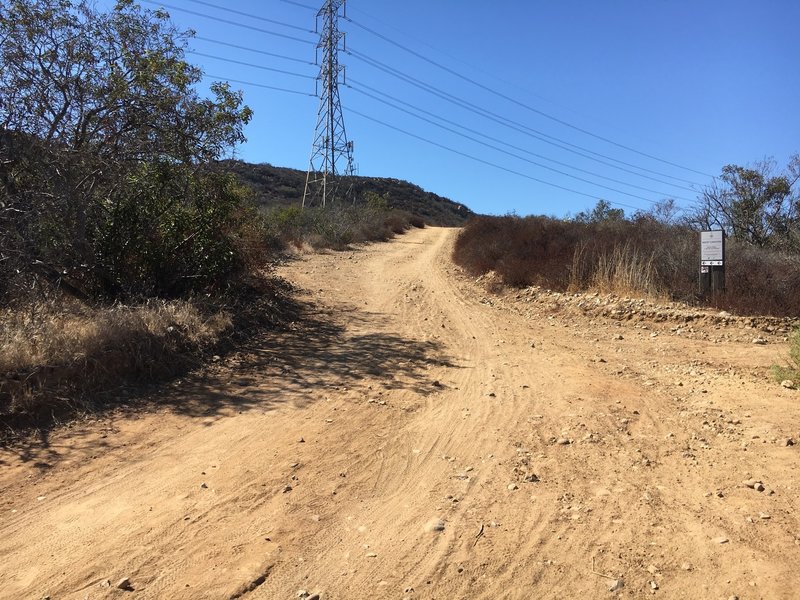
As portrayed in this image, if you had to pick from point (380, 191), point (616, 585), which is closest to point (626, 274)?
point (616, 585)

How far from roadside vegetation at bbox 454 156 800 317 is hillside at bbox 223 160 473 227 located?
33388 millimetres

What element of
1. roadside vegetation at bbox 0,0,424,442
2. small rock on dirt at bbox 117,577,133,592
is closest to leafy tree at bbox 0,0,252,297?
roadside vegetation at bbox 0,0,424,442

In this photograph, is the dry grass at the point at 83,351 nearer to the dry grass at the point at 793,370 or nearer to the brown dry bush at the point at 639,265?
the dry grass at the point at 793,370

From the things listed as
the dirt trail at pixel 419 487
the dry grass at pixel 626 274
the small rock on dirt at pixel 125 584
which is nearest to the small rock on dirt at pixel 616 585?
the dirt trail at pixel 419 487

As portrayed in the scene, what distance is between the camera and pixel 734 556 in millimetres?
3262

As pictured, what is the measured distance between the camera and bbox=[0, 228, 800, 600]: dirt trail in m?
3.14

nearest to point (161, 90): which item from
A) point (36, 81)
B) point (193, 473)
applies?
point (36, 81)

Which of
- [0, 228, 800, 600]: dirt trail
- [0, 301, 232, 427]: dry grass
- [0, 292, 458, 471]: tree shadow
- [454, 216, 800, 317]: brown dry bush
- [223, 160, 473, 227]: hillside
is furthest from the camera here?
[223, 160, 473, 227]: hillside

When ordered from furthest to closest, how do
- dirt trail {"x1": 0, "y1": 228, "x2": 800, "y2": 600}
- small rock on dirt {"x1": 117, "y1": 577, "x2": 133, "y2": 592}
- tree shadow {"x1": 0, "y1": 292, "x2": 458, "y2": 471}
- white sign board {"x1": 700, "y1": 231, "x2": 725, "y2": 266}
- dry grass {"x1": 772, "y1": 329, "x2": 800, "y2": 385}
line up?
white sign board {"x1": 700, "y1": 231, "x2": 725, "y2": 266} < dry grass {"x1": 772, "y1": 329, "x2": 800, "y2": 385} < tree shadow {"x1": 0, "y1": 292, "x2": 458, "y2": 471} < dirt trail {"x1": 0, "y1": 228, "x2": 800, "y2": 600} < small rock on dirt {"x1": 117, "y1": 577, "x2": 133, "y2": 592}

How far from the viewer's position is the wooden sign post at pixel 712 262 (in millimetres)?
11344

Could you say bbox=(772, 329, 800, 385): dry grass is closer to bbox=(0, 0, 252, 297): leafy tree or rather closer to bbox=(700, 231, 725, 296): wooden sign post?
bbox=(700, 231, 725, 296): wooden sign post

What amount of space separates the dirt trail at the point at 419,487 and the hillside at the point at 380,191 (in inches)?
1731

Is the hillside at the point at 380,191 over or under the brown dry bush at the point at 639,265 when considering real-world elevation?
over

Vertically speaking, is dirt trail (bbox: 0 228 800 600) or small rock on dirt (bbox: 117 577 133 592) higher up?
dirt trail (bbox: 0 228 800 600)
